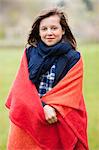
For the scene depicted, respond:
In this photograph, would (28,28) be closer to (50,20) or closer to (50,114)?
(50,20)

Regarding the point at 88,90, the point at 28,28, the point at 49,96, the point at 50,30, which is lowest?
the point at 88,90

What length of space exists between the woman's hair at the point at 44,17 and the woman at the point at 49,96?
0.04ft

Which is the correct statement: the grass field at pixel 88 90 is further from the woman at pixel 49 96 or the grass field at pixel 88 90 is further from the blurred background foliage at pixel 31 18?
the blurred background foliage at pixel 31 18

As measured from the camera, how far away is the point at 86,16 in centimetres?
2827

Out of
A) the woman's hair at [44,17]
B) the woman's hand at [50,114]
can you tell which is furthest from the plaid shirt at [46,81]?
the woman's hair at [44,17]

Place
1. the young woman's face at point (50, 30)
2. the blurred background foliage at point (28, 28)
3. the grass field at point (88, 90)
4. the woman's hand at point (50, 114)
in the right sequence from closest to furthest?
1. the woman's hand at point (50, 114)
2. the young woman's face at point (50, 30)
3. the grass field at point (88, 90)
4. the blurred background foliage at point (28, 28)

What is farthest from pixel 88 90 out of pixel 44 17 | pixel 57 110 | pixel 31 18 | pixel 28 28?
pixel 31 18

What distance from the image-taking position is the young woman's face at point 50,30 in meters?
4.33

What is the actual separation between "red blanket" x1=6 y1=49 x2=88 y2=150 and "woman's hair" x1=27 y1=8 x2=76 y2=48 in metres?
0.19

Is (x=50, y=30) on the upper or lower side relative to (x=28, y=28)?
upper

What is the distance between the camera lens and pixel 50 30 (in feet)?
14.2

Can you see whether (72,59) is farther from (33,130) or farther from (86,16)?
(86,16)

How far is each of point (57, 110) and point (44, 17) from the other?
2.21 ft

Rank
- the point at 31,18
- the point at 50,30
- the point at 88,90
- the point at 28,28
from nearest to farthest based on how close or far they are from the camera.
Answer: the point at 50,30, the point at 88,90, the point at 28,28, the point at 31,18
